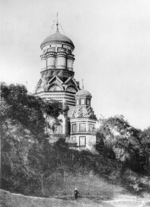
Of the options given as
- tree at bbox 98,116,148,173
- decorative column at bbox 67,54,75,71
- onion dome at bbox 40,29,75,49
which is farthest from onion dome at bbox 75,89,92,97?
tree at bbox 98,116,148,173

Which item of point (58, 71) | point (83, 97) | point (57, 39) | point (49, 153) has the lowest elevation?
point (49, 153)

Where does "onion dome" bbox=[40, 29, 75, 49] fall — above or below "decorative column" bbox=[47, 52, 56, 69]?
above

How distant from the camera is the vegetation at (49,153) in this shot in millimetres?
25469

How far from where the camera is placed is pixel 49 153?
103ft

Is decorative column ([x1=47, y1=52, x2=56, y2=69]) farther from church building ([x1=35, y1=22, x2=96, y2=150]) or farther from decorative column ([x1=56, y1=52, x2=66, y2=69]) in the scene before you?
decorative column ([x1=56, y1=52, x2=66, y2=69])

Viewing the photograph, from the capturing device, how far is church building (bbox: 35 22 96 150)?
4478 centimetres

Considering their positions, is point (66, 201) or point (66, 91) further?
point (66, 91)

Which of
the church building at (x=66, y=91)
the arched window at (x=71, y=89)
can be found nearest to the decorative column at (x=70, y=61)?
the church building at (x=66, y=91)

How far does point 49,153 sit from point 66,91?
1626cm

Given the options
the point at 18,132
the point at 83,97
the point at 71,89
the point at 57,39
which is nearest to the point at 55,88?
the point at 71,89

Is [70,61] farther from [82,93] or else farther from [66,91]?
[82,93]

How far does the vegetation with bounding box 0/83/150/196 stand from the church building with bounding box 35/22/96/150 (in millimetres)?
6885

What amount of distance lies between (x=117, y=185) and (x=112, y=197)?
2407 millimetres

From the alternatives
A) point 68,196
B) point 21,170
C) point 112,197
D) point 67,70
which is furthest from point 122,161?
point 67,70
